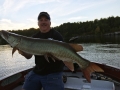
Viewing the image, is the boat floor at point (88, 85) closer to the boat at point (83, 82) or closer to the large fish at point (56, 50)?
the boat at point (83, 82)

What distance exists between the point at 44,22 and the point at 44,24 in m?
0.04

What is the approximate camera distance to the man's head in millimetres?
3445

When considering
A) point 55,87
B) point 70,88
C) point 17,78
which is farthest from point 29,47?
point 17,78

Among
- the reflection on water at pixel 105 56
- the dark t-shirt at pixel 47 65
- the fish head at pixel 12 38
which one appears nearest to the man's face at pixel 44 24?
the dark t-shirt at pixel 47 65

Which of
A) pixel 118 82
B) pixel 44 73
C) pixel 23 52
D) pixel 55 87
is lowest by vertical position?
pixel 118 82

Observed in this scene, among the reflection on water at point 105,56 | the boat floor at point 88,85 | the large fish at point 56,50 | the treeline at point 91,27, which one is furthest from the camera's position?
the treeline at point 91,27

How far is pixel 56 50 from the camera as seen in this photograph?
3051 millimetres

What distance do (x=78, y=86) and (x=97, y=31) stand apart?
344ft

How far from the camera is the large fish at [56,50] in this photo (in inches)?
120

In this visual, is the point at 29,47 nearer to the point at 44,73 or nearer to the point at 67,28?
the point at 44,73

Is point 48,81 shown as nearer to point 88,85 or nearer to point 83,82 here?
point 88,85

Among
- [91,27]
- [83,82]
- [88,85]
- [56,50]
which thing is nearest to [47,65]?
[56,50]

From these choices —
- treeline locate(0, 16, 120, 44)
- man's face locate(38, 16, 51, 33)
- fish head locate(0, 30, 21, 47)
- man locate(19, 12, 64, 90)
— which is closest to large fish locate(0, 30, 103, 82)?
fish head locate(0, 30, 21, 47)

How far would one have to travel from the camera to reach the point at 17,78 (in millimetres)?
6082
